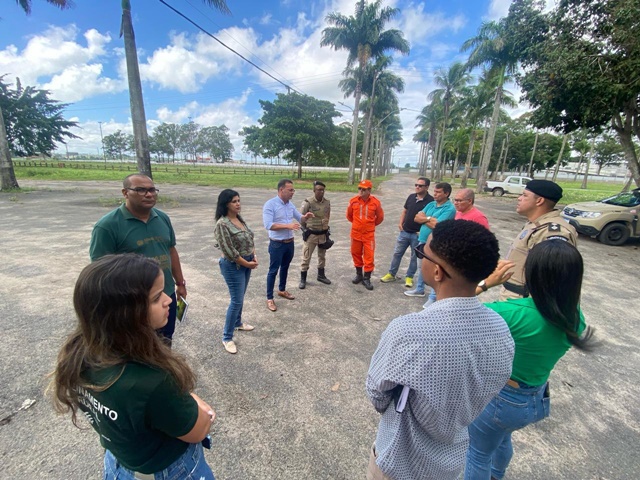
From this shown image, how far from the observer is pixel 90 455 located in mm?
2061

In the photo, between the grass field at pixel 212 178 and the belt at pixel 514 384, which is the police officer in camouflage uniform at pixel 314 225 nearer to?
the belt at pixel 514 384

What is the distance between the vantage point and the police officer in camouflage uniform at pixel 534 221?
2.27m

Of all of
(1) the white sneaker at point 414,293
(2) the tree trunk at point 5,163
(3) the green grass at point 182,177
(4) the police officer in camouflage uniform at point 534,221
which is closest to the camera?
(4) the police officer in camouflage uniform at point 534,221

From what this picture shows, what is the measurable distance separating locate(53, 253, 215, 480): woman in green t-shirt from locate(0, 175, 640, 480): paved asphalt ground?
1261 mm

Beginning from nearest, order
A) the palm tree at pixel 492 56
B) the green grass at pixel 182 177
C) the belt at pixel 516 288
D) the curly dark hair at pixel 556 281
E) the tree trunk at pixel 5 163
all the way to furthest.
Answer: the curly dark hair at pixel 556 281 < the belt at pixel 516 288 < the tree trunk at pixel 5 163 < the palm tree at pixel 492 56 < the green grass at pixel 182 177

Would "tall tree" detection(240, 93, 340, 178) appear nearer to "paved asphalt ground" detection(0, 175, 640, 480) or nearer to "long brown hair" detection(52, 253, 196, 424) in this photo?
"paved asphalt ground" detection(0, 175, 640, 480)

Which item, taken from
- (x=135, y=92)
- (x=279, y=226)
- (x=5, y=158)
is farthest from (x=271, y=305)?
(x=5, y=158)

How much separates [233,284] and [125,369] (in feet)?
7.28

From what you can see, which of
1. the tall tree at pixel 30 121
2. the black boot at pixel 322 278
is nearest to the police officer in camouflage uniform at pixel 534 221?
the black boot at pixel 322 278

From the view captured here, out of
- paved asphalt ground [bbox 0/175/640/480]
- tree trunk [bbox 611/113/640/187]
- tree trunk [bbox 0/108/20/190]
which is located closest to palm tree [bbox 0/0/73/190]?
tree trunk [bbox 0/108/20/190]

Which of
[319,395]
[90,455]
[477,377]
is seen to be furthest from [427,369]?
[90,455]

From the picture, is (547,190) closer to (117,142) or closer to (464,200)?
(464,200)

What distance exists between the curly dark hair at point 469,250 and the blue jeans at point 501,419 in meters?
0.88

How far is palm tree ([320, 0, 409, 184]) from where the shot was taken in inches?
864
